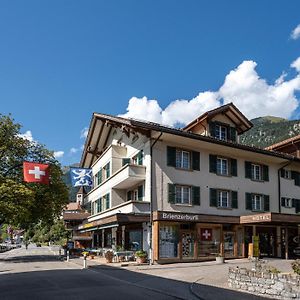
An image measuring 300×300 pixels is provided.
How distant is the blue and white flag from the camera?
117 ft

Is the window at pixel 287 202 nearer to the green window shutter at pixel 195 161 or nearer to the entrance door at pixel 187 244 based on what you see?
the green window shutter at pixel 195 161

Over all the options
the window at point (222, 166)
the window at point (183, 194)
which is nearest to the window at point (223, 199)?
the window at point (222, 166)

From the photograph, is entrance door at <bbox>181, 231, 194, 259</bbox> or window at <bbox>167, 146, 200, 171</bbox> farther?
window at <bbox>167, 146, 200, 171</bbox>

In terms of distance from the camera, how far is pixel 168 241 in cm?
2717

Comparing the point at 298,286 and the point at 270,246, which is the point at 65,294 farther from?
the point at 270,246

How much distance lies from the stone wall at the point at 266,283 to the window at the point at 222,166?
16694mm

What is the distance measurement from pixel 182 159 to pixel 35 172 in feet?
32.1

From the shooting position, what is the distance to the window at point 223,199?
30969 mm

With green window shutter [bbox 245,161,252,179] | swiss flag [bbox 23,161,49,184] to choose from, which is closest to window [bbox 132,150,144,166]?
swiss flag [bbox 23,161,49,184]

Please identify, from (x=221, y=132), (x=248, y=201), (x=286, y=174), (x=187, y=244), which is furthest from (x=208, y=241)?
(x=286, y=174)

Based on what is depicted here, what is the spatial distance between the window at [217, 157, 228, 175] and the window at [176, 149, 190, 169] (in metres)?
2.96

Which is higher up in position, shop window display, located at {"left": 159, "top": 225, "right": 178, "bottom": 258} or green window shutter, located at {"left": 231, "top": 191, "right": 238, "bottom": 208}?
green window shutter, located at {"left": 231, "top": 191, "right": 238, "bottom": 208}

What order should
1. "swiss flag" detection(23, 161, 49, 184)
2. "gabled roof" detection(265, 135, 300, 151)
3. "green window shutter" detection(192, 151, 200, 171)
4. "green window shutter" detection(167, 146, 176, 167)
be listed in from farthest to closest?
1. "gabled roof" detection(265, 135, 300, 151)
2. "green window shutter" detection(192, 151, 200, 171)
3. "green window shutter" detection(167, 146, 176, 167)
4. "swiss flag" detection(23, 161, 49, 184)

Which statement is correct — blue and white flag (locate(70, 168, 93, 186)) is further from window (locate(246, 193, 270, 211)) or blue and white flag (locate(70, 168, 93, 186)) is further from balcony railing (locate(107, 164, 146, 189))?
window (locate(246, 193, 270, 211))
